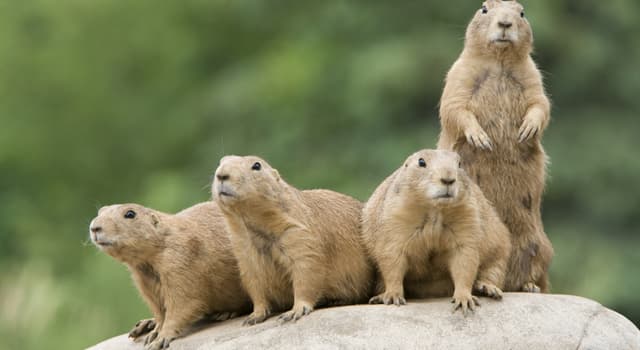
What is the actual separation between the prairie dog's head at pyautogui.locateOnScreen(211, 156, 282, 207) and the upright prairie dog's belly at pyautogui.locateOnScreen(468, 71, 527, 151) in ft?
6.94

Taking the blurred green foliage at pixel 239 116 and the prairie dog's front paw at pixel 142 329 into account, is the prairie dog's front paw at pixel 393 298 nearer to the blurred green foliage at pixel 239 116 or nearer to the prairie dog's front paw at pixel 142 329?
the prairie dog's front paw at pixel 142 329

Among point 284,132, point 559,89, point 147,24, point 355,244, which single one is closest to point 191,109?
point 147,24

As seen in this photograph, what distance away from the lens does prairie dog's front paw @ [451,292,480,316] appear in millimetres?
11266

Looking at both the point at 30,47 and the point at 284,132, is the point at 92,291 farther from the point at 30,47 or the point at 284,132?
the point at 30,47

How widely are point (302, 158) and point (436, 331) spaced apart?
15.1m

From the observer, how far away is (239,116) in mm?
27594

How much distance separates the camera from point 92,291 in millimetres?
21141

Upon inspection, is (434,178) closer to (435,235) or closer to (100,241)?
(435,235)

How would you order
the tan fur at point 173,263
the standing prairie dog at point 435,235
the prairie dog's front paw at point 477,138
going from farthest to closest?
the prairie dog's front paw at point 477,138 → the tan fur at point 173,263 → the standing prairie dog at point 435,235

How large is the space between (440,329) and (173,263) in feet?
7.82

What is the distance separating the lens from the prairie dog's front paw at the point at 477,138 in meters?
12.1


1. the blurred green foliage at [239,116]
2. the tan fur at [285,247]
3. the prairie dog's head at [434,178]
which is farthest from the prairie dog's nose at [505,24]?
the blurred green foliage at [239,116]

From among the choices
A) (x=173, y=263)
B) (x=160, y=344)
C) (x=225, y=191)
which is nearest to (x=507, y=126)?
(x=225, y=191)

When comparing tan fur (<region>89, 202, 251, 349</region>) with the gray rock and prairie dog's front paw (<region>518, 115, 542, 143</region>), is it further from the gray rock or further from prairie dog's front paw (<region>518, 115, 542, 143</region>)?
prairie dog's front paw (<region>518, 115, 542, 143</region>)
